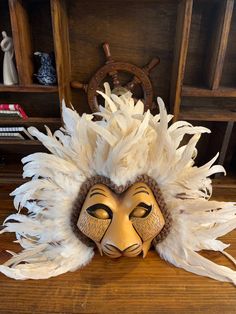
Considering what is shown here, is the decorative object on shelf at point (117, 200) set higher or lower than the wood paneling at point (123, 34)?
lower

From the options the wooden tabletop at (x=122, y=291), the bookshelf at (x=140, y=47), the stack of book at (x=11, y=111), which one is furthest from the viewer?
the stack of book at (x=11, y=111)

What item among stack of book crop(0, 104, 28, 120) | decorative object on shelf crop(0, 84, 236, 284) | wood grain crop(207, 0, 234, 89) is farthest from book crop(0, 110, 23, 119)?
wood grain crop(207, 0, 234, 89)

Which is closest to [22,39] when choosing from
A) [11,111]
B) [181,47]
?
[11,111]

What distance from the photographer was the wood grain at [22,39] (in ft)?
2.80

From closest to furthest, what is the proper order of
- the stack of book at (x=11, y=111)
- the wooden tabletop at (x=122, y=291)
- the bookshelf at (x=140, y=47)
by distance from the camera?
the wooden tabletop at (x=122, y=291), the bookshelf at (x=140, y=47), the stack of book at (x=11, y=111)

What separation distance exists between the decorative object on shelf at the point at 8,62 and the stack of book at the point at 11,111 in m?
0.09

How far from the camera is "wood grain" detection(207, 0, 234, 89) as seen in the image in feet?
2.70

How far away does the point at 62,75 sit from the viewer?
949mm

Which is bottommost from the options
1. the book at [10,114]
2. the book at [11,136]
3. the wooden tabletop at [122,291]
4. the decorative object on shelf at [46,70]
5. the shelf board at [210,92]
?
the wooden tabletop at [122,291]

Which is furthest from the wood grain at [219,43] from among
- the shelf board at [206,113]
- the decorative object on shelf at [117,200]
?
the decorative object on shelf at [117,200]

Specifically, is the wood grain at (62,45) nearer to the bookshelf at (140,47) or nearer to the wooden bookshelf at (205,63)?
the bookshelf at (140,47)

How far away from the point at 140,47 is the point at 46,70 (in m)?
0.38

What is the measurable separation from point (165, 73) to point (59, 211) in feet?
2.45

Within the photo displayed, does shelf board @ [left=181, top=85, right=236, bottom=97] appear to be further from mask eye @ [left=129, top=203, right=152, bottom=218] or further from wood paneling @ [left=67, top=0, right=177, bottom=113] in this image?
mask eye @ [left=129, top=203, right=152, bottom=218]
